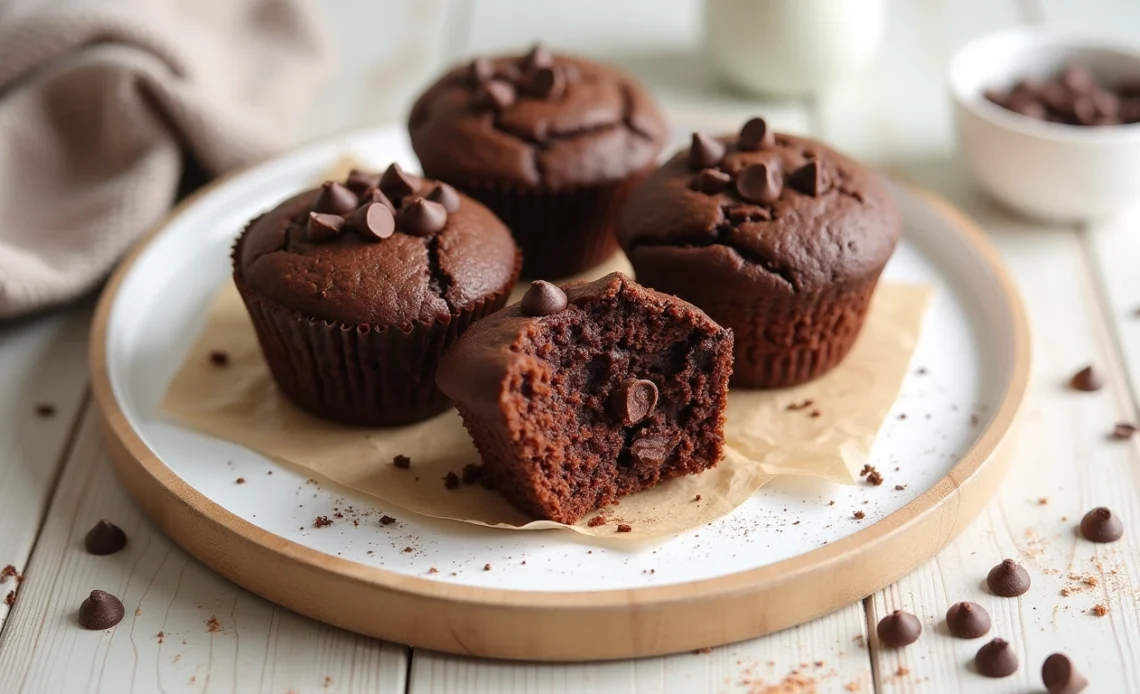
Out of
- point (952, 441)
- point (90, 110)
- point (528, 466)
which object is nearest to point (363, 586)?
point (528, 466)

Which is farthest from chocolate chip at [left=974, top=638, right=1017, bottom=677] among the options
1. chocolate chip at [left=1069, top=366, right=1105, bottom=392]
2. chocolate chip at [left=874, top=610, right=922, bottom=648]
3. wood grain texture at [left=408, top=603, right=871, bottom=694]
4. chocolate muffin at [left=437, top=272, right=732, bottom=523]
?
chocolate chip at [left=1069, top=366, right=1105, bottom=392]

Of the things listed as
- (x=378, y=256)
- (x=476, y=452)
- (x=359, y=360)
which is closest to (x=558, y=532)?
(x=476, y=452)

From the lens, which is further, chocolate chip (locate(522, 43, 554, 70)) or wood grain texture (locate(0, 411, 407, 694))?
chocolate chip (locate(522, 43, 554, 70))

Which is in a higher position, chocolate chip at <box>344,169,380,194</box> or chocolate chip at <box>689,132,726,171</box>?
chocolate chip at <box>689,132,726,171</box>

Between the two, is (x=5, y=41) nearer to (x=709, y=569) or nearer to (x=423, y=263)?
(x=423, y=263)

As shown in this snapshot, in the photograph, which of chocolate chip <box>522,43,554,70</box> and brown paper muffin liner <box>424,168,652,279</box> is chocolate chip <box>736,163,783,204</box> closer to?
brown paper muffin liner <box>424,168,652,279</box>

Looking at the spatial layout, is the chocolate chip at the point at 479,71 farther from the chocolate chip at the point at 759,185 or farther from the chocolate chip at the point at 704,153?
the chocolate chip at the point at 759,185

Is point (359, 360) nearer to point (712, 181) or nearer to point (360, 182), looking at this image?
point (360, 182)
